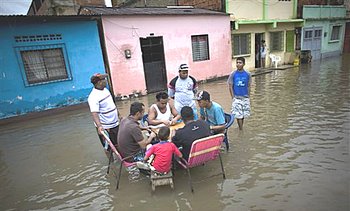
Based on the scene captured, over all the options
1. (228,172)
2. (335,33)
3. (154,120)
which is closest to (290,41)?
(335,33)

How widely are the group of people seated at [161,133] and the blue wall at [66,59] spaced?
6214mm

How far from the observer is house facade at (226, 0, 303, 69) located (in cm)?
1509

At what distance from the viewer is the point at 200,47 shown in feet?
44.0

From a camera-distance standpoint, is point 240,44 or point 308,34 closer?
point 240,44

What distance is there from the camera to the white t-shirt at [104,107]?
13.6 ft

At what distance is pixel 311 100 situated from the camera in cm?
773

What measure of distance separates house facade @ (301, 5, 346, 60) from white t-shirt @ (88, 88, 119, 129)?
1847 centimetres

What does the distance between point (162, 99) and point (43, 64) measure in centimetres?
664

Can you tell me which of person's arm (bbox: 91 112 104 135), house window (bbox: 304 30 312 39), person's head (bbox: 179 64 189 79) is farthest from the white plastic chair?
person's arm (bbox: 91 112 104 135)

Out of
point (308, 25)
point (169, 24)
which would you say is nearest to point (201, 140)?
point (169, 24)

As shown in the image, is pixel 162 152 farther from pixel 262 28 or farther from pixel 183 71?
pixel 262 28

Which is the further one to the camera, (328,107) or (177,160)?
(328,107)

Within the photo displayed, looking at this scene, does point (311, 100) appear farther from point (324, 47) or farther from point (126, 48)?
point (324, 47)

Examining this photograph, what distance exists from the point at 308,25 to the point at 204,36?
10.4 metres
